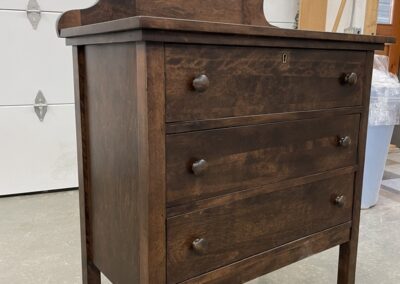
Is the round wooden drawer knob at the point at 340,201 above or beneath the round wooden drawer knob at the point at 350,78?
beneath

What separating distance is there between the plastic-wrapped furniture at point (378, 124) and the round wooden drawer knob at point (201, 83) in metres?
A: 1.55

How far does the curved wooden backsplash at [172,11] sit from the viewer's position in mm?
1040

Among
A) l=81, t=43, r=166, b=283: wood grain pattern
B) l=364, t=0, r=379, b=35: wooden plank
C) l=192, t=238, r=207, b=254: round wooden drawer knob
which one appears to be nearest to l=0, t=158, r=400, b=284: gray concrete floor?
l=81, t=43, r=166, b=283: wood grain pattern

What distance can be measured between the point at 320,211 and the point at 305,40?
486mm

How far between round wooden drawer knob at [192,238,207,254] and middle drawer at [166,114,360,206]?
0.32ft

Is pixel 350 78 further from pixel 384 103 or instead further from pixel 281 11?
pixel 281 11

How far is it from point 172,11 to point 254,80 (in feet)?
1.20

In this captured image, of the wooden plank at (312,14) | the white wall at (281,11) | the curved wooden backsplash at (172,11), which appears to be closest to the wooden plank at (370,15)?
the wooden plank at (312,14)

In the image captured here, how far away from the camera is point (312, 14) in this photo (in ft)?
9.15

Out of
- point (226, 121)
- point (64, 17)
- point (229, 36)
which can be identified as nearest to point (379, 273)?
point (226, 121)

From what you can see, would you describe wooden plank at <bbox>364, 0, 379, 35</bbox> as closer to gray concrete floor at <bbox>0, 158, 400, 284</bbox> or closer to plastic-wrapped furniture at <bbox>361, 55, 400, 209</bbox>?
plastic-wrapped furniture at <bbox>361, 55, 400, 209</bbox>

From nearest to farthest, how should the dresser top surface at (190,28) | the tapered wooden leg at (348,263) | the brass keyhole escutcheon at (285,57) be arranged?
1. the dresser top surface at (190,28)
2. the brass keyhole escutcheon at (285,57)
3. the tapered wooden leg at (348,263)

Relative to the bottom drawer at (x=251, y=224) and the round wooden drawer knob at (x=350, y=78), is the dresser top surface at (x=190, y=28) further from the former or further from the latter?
the bottom drawer at (x=251, y=224)

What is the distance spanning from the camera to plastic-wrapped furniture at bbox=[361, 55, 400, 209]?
210cm
